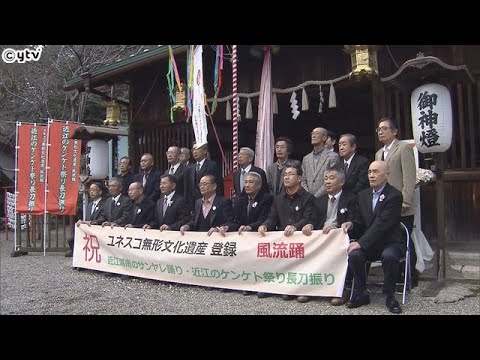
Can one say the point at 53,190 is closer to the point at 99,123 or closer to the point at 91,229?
the point at 91,229

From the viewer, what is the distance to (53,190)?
29.5 ft

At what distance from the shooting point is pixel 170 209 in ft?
20.4

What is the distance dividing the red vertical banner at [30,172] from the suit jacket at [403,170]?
6917mm

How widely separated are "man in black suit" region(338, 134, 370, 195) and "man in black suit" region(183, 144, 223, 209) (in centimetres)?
209

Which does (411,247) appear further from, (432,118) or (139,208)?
(139,208)

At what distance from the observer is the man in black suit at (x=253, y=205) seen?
553 centimetres

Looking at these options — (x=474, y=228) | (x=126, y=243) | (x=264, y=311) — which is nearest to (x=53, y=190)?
(x=126, y=243)

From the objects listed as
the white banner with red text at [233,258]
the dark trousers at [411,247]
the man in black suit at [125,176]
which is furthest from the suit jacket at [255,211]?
the man in black suit at [125,176]

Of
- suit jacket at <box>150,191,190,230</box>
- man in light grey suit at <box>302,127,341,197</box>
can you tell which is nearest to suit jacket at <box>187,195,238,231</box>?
suit jacket at <box>150,191,190,230</box>

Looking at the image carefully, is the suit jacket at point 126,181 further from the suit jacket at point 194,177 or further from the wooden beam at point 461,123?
the wooden beam at point 461,123

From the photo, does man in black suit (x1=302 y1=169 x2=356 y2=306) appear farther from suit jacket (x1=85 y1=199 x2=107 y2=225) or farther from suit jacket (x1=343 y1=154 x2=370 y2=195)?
suit jacket (x1=85 y1=199 x2=107 y2=225)

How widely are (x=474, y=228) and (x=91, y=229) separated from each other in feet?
18.8

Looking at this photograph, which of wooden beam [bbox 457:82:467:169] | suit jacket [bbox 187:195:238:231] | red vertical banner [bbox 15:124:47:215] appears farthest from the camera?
red vertical banner [bbox 15:124:47:215]

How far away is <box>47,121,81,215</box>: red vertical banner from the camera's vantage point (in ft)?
29.3
